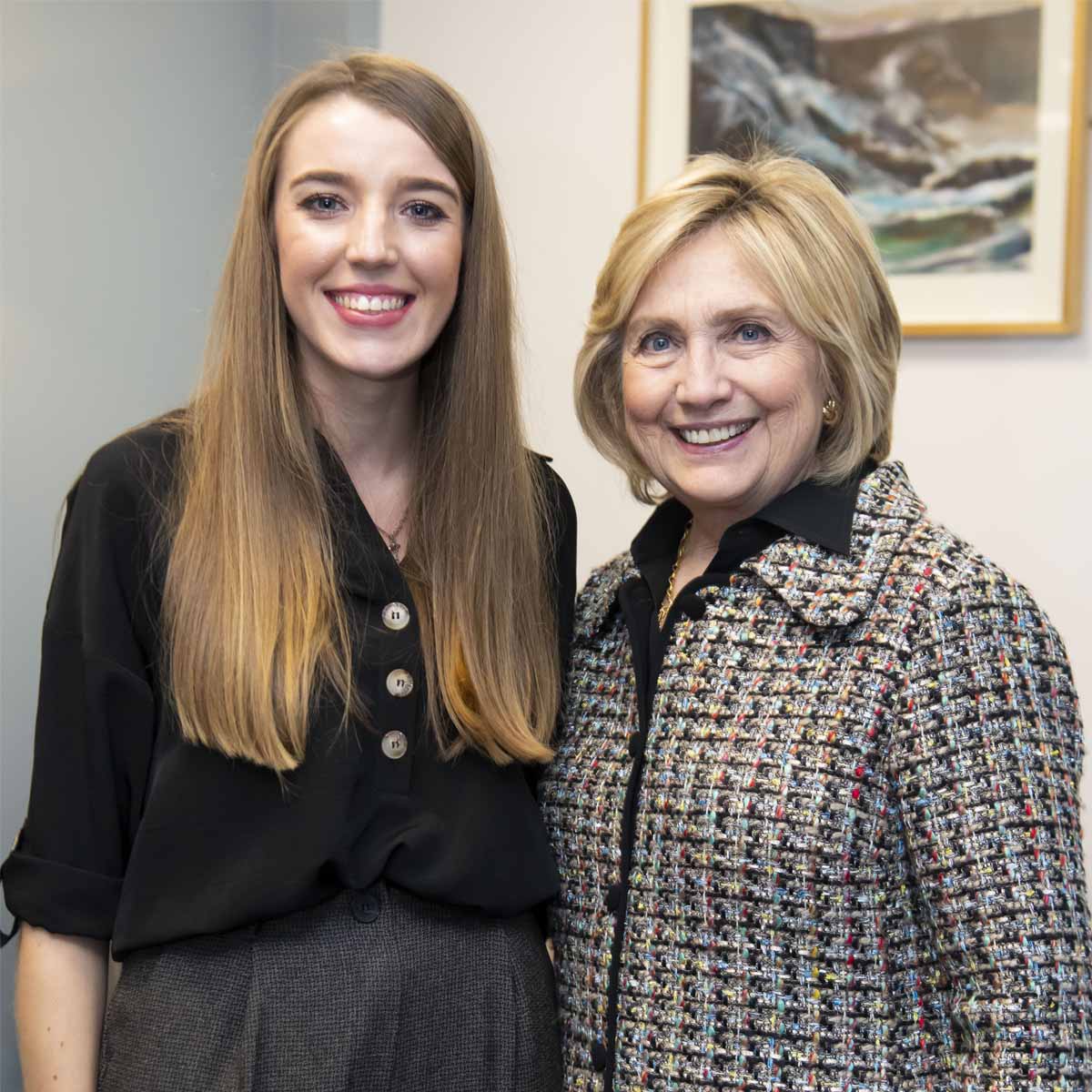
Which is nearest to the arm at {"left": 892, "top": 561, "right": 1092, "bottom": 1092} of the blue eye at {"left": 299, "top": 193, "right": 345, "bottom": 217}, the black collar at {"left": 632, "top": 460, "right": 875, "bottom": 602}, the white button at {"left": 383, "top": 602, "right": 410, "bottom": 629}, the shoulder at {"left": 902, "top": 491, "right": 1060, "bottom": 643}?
the shoulder at {"left": 902, "top": 491, "right": 1060, "bottom": 643}

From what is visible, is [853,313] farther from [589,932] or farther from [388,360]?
[589,932]

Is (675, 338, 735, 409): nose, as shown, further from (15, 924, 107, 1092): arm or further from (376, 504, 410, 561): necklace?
(15, 924, 107, 1092): arm

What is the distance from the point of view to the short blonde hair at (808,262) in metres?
1.41

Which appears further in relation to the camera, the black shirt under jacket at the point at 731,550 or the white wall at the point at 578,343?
the white wall at the point at 578,343

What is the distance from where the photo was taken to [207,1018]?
A: 1.34 metres

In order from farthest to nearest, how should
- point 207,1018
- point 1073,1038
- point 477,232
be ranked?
point 477,232 < point 207,1018 < point 1073,1038

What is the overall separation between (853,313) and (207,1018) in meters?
0.93

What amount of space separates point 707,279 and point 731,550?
0.28 m

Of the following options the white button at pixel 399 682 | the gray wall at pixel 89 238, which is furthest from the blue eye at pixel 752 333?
the gray wall at pixel 89 238

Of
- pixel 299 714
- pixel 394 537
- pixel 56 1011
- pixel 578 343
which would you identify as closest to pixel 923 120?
pixel 578 343

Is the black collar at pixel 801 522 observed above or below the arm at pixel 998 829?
above

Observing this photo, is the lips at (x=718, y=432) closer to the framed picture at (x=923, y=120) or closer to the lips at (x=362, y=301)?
the lips at (x=362, y=301)

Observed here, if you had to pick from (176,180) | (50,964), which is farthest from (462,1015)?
(176,180)

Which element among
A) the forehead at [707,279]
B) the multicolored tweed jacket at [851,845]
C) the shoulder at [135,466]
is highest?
the forehead at [707,279]
